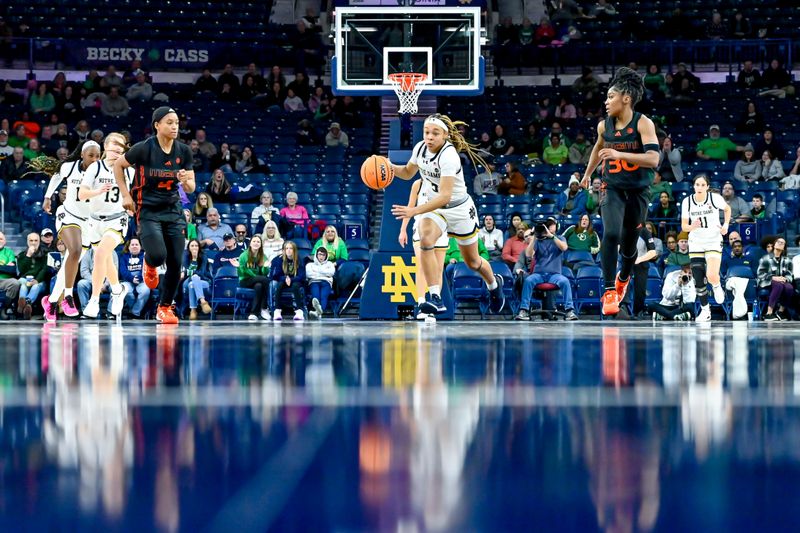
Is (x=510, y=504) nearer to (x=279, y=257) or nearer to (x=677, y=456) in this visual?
(x=677, y=456)

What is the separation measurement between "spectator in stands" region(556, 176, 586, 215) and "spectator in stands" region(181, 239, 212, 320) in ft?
18.2

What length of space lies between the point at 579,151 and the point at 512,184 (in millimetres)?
2195

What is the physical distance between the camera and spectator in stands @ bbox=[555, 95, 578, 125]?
2120 centimetres

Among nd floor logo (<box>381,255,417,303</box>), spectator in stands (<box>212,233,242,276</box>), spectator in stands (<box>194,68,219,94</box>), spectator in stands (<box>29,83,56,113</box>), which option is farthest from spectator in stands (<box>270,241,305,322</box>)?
spectator in stands (<box>194,68,219,94</box>)

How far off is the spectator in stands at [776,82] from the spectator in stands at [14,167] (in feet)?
48.7

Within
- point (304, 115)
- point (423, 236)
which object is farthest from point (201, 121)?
point (423, 236)

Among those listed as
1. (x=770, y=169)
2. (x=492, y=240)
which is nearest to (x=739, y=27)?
(x=770, y=169)

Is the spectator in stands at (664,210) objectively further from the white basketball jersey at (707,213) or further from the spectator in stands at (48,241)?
the spectator in stands at (48,241)

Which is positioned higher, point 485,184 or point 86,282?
point 485,184

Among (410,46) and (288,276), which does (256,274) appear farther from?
(410,46)

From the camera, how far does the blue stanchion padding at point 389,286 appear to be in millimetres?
11828

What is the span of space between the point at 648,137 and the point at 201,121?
14.8 m

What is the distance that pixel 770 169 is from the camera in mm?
17953

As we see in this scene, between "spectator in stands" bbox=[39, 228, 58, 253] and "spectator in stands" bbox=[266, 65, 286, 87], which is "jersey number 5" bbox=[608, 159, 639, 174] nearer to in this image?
"spectator in stands" bbox=[39, 228, 58, 253]
